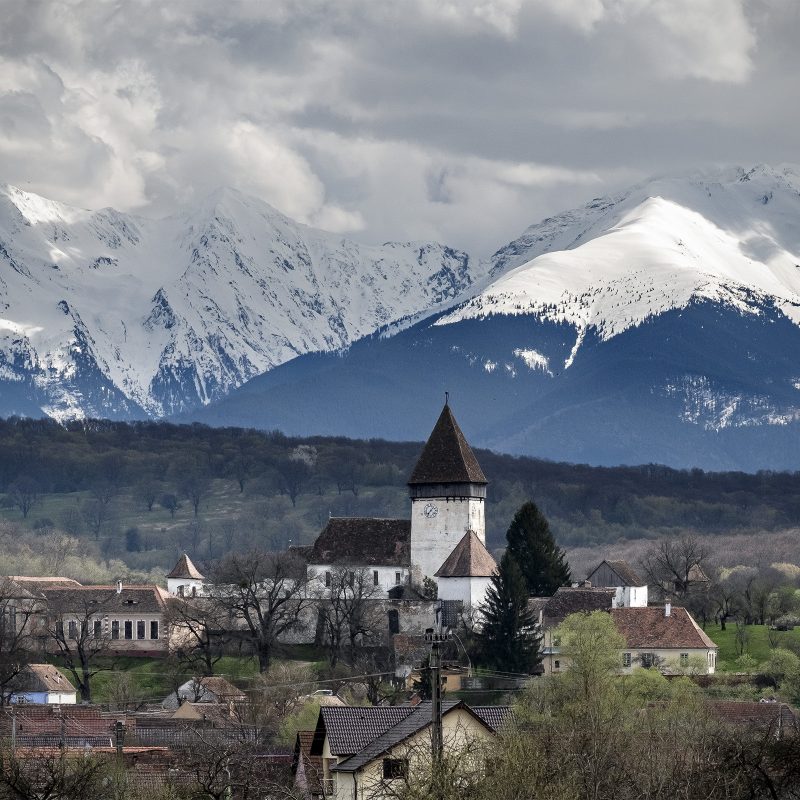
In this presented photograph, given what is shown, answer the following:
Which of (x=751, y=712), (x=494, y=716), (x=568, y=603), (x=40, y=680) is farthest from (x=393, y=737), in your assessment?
(x=568, y=603)

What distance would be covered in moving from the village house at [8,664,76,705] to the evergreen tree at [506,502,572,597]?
90.0ft

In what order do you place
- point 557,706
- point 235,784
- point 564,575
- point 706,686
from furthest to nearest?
point 564,575, point 706,686, point 557,706, point 235,784

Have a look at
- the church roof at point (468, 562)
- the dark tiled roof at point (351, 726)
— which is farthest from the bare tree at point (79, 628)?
the dark tiled roof at point (351, 726)

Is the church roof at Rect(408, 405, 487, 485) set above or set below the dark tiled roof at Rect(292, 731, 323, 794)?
above

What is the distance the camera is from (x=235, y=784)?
60219 millimetres

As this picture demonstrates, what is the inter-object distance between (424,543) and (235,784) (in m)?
77.6

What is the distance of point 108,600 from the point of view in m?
137

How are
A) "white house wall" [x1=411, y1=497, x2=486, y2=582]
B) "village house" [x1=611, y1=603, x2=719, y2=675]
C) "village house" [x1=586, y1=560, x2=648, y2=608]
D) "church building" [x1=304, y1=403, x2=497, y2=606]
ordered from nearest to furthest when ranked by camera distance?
"village house" [x1=611, y1=603, x2=719, y2=675] → "village house" [x1=586, y1=560, x2=648, y2=608] → "church building" [x1=304, y1=403, x2=497, y2=606] → "white house wall" [x1=411, y1=497, x2=486, y2=582]

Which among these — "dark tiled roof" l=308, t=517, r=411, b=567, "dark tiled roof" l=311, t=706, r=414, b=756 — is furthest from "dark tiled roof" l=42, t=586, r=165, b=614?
"dark tiled roof" l=311, t=706, r=414, b=756

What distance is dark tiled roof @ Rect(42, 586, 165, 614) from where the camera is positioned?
445 ft

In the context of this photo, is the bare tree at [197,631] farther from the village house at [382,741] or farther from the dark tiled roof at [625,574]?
the village house at [382,741]

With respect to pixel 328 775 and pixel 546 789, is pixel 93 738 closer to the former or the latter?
pixel 328 775

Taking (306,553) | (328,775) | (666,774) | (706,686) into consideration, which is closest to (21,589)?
(306,553)

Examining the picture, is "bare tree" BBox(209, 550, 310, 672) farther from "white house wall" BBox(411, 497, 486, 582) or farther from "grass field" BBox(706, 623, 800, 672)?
"grass field" BBox(706, 623, 800, 672)
